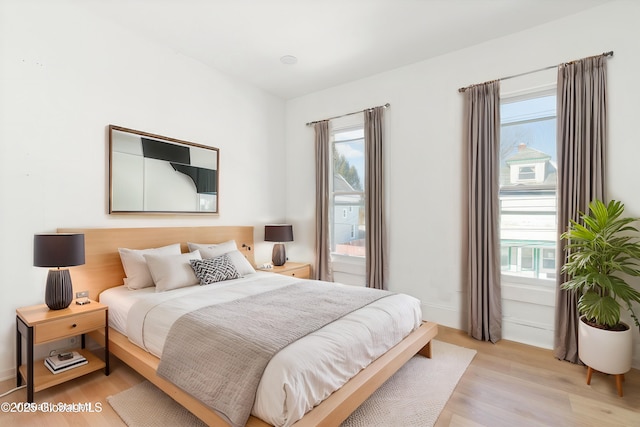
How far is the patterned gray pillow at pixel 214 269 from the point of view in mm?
2930

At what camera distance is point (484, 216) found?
3104 mm

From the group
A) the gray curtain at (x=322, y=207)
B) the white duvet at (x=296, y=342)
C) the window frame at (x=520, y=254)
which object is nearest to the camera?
the white duvet at (x=296, y=342)

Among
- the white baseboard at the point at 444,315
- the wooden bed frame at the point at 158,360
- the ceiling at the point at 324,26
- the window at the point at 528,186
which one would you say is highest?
the ceiling at the point at 324,26

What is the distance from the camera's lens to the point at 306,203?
4.62 m

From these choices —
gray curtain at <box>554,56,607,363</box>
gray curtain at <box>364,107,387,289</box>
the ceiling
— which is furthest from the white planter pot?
the ceiling

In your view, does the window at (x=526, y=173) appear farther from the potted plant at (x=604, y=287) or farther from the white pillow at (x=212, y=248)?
the white pillow at (x=212, y=248)

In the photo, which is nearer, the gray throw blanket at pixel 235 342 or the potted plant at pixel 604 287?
the gray throw blanket at pixel 235 342

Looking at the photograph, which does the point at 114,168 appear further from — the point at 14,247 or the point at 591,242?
the point at 591,242

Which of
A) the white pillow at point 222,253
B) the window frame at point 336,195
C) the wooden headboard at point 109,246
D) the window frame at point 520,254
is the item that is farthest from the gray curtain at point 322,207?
the window frame at point 520,254

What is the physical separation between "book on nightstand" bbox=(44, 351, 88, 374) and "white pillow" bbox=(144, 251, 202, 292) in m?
0.69

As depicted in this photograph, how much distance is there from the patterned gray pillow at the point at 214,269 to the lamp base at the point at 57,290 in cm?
94

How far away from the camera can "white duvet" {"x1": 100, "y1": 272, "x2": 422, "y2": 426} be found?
148cm

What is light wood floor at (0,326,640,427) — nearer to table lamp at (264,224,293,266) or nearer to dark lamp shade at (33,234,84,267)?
dark lamp shade at (33,234,84,267)

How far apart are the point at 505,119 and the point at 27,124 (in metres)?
4.19
